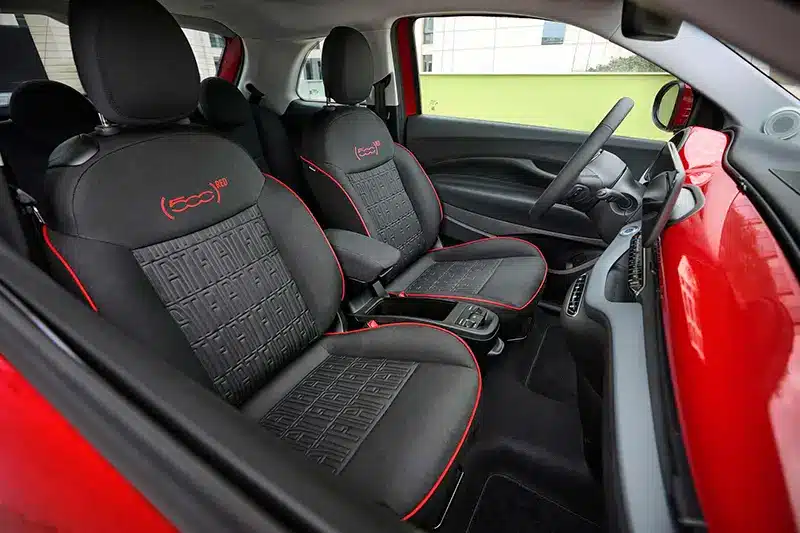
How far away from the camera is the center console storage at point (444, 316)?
4.43ft

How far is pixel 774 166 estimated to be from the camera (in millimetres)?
974

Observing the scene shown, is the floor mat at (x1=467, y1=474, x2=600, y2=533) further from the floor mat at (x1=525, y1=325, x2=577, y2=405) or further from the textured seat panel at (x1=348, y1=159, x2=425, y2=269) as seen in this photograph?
the textured seat panel at (x1=348, y1=159, x2=425, y2=269)

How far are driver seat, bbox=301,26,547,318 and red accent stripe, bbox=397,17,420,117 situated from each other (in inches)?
24.2

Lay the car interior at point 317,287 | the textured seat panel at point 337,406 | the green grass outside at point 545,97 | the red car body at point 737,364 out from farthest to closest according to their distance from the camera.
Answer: the green grass outside at point 545,97 → the textured seat panel at point 337,406 → the car interior at point 317,287 → the red car body at point 737,364

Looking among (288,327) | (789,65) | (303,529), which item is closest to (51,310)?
(303,529)

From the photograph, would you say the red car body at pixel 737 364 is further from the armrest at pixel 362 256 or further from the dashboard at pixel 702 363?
the armrest at pixel 362 256

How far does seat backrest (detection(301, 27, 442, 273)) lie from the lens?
175 cm

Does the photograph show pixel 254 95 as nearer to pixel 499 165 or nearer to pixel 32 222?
pixel 499 165

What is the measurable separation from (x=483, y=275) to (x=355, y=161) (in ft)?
2.32

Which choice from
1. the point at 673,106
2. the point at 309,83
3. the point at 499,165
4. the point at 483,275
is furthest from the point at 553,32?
the point at 309,83

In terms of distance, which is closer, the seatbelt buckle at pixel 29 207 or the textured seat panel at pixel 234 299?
the seatbelt buckle at pixel 29 207

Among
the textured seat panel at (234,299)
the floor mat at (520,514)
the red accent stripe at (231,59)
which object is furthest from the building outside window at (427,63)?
the floor mat at (520,514)

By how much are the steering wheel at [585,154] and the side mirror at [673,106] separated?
33 cm

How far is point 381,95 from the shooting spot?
8.13ft
